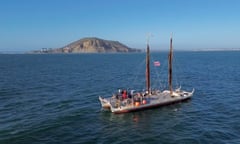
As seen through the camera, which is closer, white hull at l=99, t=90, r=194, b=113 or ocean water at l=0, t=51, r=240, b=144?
ocean water at l=0, t=51, r=240, b=144

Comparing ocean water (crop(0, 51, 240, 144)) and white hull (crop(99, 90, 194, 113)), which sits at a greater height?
white hull (crop(99, 90, 194, 113))

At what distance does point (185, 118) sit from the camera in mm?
36688

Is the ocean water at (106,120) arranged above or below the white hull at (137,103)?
below

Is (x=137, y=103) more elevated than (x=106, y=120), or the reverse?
(x=137, y=103)

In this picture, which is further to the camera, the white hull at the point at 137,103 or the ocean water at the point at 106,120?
the white hull at the point at 137,103

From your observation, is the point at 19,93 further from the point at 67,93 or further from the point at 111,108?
the point at 111,108

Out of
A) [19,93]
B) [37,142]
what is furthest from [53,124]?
[19,93]

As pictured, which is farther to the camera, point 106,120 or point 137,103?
point 137,103

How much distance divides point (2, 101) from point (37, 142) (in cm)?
2207

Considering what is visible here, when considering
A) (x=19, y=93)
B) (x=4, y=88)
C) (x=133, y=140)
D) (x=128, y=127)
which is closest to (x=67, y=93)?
(x=19, y=93)

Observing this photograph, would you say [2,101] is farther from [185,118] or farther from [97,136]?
[185,118]

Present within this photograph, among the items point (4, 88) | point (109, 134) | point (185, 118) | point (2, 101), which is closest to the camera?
point (109, 134)

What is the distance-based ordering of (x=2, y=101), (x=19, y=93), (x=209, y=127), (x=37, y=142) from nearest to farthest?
1. (x=37, y=142)
2. (x=209, y=127)
3. (x=2, y=101)
4. (x=19, y=93)

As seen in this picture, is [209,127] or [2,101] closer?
[209,127]
